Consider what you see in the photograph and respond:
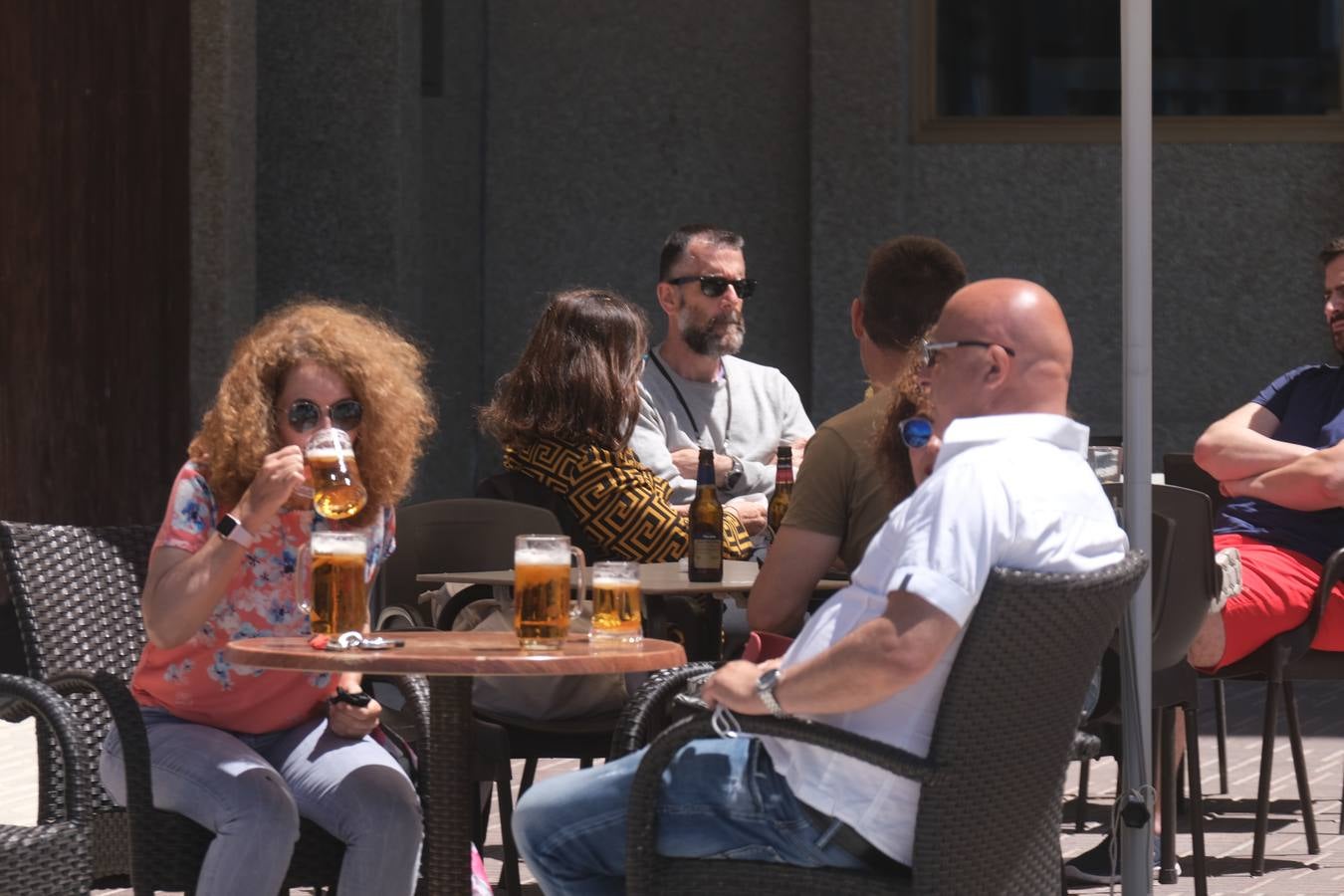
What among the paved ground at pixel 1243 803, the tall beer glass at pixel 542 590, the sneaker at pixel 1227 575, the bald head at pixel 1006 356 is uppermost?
the bald head at pixel 1006 356

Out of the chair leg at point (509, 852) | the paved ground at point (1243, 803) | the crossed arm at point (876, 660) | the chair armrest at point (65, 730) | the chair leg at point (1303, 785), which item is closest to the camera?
the crossed arm at point (876, 660)

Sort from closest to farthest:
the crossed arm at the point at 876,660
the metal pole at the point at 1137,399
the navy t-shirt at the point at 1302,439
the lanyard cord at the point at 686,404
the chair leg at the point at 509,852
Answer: the crossed arm at the point at 876,660, the metal pole at the point at 1137,399, the chair leg at the point at 509,852, the navy t-shirt at the point at 1302,439, the lanyard cord at the point at 686,404

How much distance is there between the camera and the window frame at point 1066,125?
31.6ft

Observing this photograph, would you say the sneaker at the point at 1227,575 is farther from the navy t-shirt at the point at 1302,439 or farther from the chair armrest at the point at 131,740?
the chair armrest at the point at 131,740

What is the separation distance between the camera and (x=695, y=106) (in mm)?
9914

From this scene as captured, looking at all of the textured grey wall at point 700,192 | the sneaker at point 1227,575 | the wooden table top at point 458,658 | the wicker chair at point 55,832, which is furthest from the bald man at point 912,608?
the textured grey wall at point 700,192

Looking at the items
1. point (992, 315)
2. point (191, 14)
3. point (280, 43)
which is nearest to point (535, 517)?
point (992, 315)

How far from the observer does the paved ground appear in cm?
507

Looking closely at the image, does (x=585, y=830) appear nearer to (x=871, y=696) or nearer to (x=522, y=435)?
(x=871, y=696)

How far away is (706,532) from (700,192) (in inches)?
215

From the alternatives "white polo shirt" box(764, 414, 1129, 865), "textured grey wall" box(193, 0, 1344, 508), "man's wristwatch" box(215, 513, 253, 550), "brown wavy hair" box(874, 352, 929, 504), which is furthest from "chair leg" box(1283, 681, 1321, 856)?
"textured grey wall" box(193, 0, 1344, 508)

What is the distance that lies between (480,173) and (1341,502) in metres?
5.50

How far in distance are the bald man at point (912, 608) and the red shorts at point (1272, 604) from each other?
2.29m

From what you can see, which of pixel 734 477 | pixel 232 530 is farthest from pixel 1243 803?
pixel 232 530
